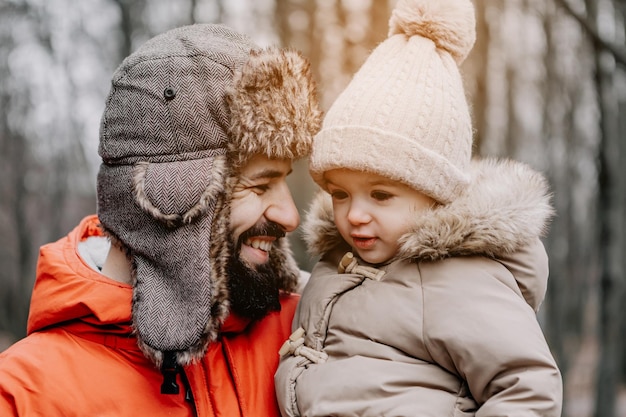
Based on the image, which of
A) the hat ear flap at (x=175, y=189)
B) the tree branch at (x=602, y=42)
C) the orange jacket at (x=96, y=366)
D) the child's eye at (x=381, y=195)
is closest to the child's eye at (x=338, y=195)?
the child's eye at (x=381, y=195)

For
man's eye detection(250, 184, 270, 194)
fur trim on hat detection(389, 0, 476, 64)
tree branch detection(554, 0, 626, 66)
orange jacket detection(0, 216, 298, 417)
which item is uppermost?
tree branch detection(554, 0, 626, 66)

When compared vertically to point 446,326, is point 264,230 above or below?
above

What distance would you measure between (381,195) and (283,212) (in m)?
0.39

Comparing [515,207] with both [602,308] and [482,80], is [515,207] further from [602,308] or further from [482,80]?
[482,80]

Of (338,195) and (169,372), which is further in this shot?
(338,195)

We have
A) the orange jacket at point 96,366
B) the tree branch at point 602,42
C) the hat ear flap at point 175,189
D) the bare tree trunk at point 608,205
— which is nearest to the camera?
the orange jacket at point 96,366

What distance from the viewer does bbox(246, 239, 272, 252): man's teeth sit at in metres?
2.55

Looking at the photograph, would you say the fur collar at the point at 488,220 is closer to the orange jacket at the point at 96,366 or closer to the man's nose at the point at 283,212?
the man's nose at the point at 283,212

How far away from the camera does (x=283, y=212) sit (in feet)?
8.34

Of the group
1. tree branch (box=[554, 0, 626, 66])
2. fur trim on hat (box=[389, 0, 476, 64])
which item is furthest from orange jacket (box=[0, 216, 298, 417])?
tree branch (box=[554, 0, 626, 66])

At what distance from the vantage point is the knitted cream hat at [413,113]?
237 cm

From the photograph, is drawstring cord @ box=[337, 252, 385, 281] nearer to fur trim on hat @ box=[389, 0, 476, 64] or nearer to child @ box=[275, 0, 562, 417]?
child @ box=[275, 0, 562, 417]

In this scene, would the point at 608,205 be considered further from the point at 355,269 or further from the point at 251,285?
the point at 251,285

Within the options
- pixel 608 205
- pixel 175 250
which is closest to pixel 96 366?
pixel 175 250
